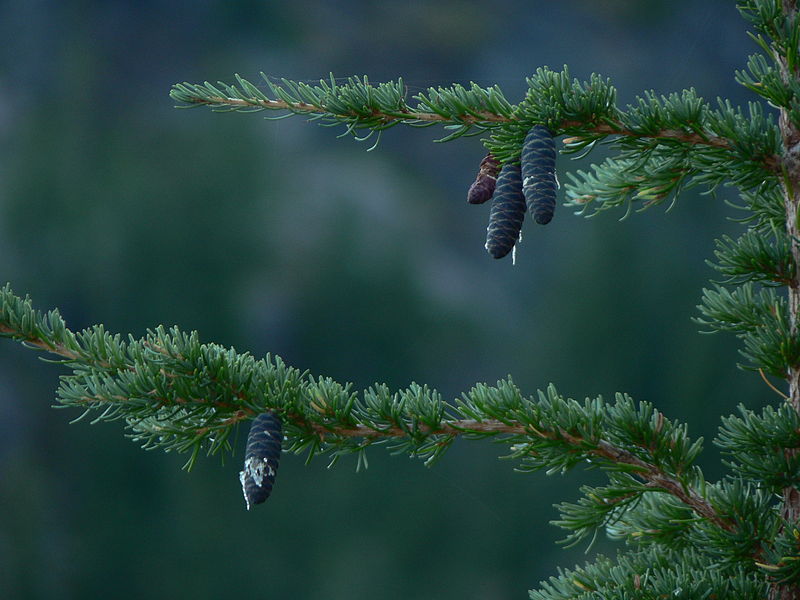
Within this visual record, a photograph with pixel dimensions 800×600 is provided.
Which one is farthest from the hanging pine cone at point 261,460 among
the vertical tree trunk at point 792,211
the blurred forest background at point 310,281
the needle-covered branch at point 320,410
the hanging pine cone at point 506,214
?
the blurred forest background at point 310,281

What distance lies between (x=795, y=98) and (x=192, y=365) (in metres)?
0.44

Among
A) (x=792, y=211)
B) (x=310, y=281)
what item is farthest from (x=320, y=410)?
(x=310, y=281)

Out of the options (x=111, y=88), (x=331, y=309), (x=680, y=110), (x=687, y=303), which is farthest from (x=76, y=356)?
(x=111, y=88)

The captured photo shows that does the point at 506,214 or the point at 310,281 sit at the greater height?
the point at 506,214

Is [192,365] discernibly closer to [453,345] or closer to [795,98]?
[795,98]

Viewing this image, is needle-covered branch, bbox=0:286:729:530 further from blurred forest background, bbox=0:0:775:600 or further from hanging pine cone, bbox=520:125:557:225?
blurred forest background, bbox=0:0:775:600

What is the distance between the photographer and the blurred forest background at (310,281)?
340 centimetres

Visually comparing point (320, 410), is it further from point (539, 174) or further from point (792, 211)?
point (792, 211)

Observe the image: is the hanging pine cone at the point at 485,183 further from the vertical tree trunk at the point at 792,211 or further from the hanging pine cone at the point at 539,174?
the vertical tree trunk at the point at 792,211

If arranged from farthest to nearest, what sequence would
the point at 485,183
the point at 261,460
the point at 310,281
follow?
the point at 310,281 < the point at 485,183 < the point at 261,460

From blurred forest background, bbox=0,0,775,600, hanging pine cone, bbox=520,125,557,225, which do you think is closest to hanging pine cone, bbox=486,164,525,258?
hanging pine cone, bbox=520,125,557,225

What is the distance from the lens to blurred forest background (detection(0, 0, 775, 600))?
3.40m

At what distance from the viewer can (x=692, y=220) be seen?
425 cm

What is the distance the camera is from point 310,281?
3.92m
